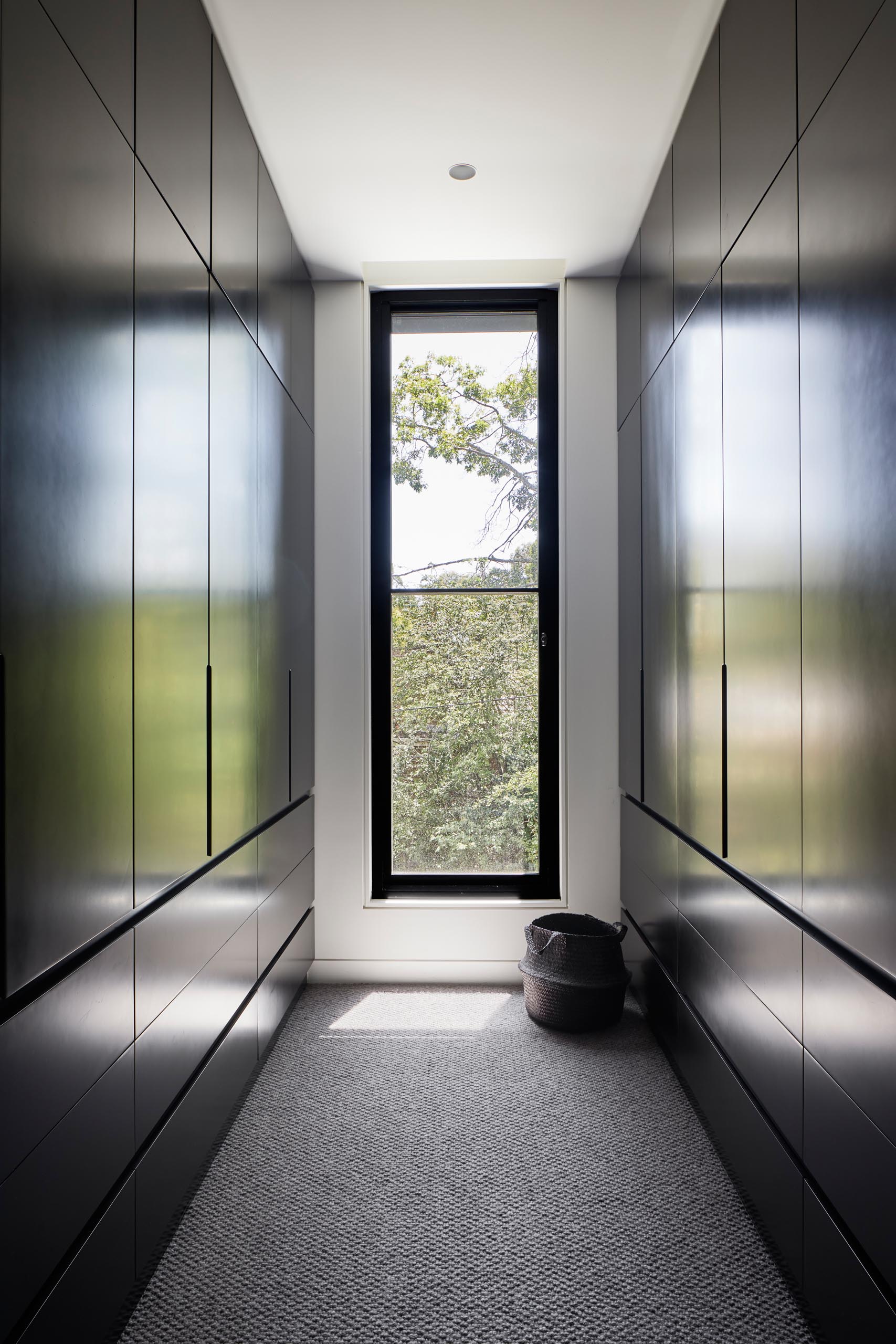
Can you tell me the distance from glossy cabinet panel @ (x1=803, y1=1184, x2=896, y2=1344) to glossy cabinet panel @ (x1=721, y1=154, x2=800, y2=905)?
532 millimetres

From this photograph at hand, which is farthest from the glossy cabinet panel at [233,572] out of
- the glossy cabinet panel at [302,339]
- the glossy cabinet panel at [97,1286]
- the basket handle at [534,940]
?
the basket handle at [534,940]

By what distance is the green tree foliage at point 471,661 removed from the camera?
11.6 ft

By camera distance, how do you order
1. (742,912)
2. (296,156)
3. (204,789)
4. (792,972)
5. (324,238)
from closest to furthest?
1. (792,972)
2. (742,912)
3. (204,789)
4. (296,156)
5. (324,238)

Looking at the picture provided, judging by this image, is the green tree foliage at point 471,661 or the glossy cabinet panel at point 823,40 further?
the green tree foliage at point 471,661

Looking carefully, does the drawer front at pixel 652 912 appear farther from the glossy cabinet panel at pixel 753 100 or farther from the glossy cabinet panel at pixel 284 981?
the glossy cabinet panel at pixel 753 100

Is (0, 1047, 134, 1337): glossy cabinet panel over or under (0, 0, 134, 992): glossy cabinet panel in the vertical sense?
under

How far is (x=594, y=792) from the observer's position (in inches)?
135

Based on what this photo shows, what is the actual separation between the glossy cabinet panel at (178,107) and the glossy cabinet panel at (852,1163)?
1.99m

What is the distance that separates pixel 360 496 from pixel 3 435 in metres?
2.43

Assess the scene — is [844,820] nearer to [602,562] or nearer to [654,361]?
[654,361]

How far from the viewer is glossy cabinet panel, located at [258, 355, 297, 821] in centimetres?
252

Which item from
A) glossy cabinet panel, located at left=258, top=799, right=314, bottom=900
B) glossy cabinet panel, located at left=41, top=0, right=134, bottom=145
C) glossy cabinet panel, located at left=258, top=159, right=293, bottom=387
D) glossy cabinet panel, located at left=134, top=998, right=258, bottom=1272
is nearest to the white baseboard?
glossy cabinet panel, located at left=258, top=799, right=314, bottom=900

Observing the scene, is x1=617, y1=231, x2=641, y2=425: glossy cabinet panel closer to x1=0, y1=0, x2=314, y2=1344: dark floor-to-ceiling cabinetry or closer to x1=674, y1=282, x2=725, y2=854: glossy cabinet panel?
x1=674, y1=282, x2=725, y2=854: glossy cabinet panel

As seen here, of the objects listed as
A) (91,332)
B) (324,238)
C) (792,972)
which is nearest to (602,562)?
(324,238)
